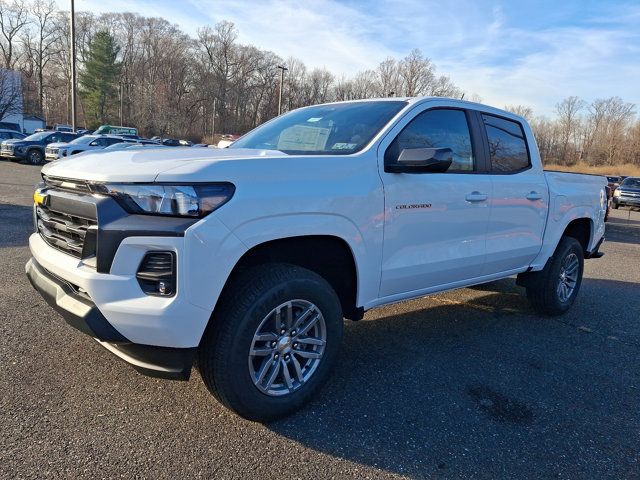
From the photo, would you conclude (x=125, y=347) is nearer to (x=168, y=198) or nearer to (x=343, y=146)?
(x=168, y=198)

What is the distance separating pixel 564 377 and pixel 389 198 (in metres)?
1.98

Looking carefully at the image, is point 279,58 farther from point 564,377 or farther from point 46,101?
point 564,377

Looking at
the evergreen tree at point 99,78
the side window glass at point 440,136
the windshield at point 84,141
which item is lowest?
the side window glass at point 440,136

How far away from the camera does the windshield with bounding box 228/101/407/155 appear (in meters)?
3.23

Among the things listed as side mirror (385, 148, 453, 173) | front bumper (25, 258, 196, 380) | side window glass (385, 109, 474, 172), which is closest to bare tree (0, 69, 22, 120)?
side window glass (385, 109, 474, 172)

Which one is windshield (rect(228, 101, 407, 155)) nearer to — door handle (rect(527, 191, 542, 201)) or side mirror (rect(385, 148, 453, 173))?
side mirror (rect(385, 148, 453, 173))

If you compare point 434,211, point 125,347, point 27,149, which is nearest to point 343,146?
point 434,211

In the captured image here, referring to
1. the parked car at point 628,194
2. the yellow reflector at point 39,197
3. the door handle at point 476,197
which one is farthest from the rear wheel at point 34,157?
the parked car at point 628,194

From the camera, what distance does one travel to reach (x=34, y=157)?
24.0m

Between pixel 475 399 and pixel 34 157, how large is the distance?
2641 centimetres

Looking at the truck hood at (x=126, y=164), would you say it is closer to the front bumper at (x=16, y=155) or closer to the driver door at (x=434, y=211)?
the driver door at (x=434, y=211)

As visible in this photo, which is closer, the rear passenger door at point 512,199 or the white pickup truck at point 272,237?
the white pickup truck at point 272,237

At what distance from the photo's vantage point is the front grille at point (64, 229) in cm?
243

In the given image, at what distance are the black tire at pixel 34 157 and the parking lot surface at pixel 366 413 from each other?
23.1 meters
